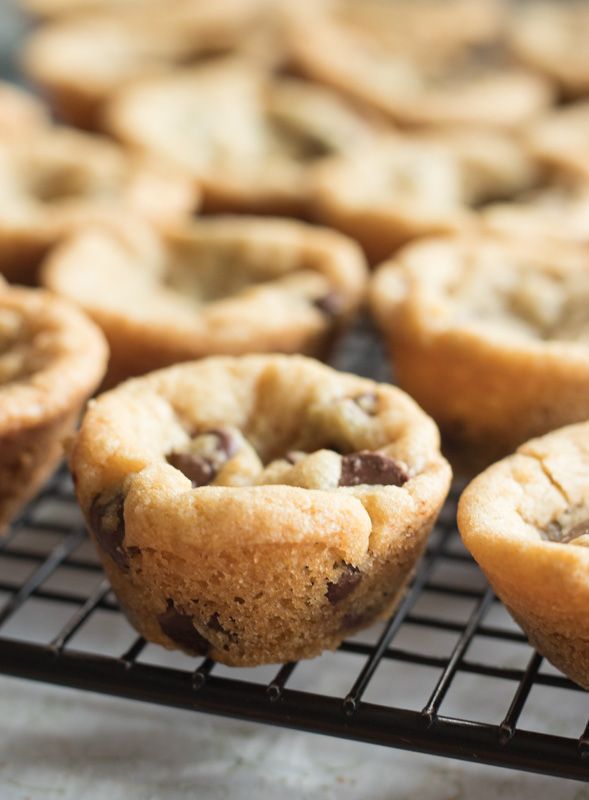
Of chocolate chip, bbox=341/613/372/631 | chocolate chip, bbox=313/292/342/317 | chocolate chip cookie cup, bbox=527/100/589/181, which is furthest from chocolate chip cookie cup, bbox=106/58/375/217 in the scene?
chocolate chip, bbox=341/613/372/631

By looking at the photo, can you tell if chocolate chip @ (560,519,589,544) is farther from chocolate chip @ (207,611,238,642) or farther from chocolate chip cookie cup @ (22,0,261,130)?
chocolate chip cookie cup @ (22,0,261,130)

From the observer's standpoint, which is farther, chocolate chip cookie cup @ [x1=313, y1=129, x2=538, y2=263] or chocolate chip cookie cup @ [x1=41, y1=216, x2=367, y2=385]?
chocolate chip cookie cup @ [x1=313, y1=129, x2=538, y2=263]

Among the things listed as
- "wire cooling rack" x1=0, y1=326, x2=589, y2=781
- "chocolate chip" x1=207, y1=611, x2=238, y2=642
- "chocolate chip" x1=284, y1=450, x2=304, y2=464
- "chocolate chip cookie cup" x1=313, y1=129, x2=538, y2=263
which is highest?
"chocolate chip" x1=284, y1=450, x2=304, y2=464

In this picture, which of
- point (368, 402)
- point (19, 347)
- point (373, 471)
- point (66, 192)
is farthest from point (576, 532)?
point (66, 192)

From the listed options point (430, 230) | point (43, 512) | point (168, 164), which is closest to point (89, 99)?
point (168, 164)

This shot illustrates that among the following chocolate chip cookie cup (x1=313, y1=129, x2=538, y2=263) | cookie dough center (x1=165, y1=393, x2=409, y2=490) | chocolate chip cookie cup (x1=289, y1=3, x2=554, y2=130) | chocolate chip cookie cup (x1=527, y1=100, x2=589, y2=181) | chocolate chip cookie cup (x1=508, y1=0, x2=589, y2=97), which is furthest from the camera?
chocolate chip cookie cup (x1=508, y1=0, x2=589, y2=97)

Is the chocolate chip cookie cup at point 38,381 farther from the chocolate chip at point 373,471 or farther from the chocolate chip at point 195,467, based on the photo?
the chocolate chip at point 373,471
